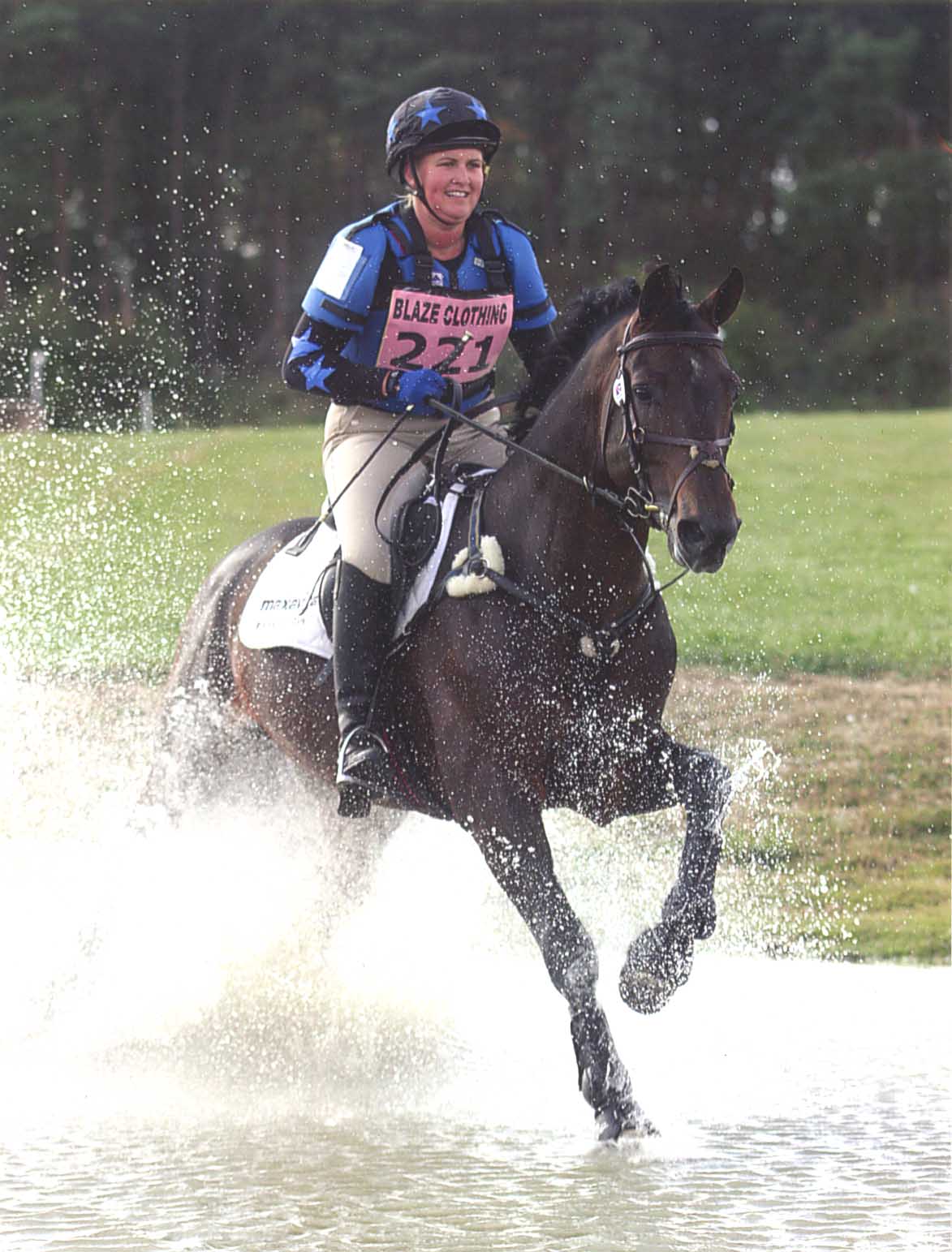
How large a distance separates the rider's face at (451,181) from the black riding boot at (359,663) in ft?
3.61

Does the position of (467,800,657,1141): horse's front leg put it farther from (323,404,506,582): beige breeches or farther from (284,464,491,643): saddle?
(323,404,506,582): beige breeches

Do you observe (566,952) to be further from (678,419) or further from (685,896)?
(678,419)

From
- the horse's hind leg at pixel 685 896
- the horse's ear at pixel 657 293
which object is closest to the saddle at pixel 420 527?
the horse's hind leg at pixel 685 896

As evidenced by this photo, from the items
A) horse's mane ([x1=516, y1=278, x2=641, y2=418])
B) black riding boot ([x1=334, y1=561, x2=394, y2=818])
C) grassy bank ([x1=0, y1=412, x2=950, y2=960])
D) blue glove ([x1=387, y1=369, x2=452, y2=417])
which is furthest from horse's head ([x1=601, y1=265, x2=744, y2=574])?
grassy bank ([x1=0, y1=412, x2=950, y2=960])

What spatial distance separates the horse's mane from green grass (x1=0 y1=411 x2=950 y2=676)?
15.1ft

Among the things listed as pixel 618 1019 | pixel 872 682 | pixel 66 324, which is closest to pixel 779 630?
pixel 872 682

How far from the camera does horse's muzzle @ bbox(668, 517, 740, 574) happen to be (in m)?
4.58

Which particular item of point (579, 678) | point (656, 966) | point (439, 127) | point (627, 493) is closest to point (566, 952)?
point (656, 966)

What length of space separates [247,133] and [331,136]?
155 centimetres

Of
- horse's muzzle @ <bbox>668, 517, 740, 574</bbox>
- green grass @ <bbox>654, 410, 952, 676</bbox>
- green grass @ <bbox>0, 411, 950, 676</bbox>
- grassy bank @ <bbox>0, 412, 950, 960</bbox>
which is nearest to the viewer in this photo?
horse's muzzle @ <bbox>668, 517, 740, 574</bbox>

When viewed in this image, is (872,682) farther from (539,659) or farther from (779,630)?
(539,659)

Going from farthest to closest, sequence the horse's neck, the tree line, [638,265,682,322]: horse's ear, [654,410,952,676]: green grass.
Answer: the tree line < [654,410,952,676]: green grass < the horse's neck < [638,265,682,322]: horse's ear

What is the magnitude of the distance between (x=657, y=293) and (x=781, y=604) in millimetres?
9527

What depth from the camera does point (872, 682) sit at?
1227 centimetres
